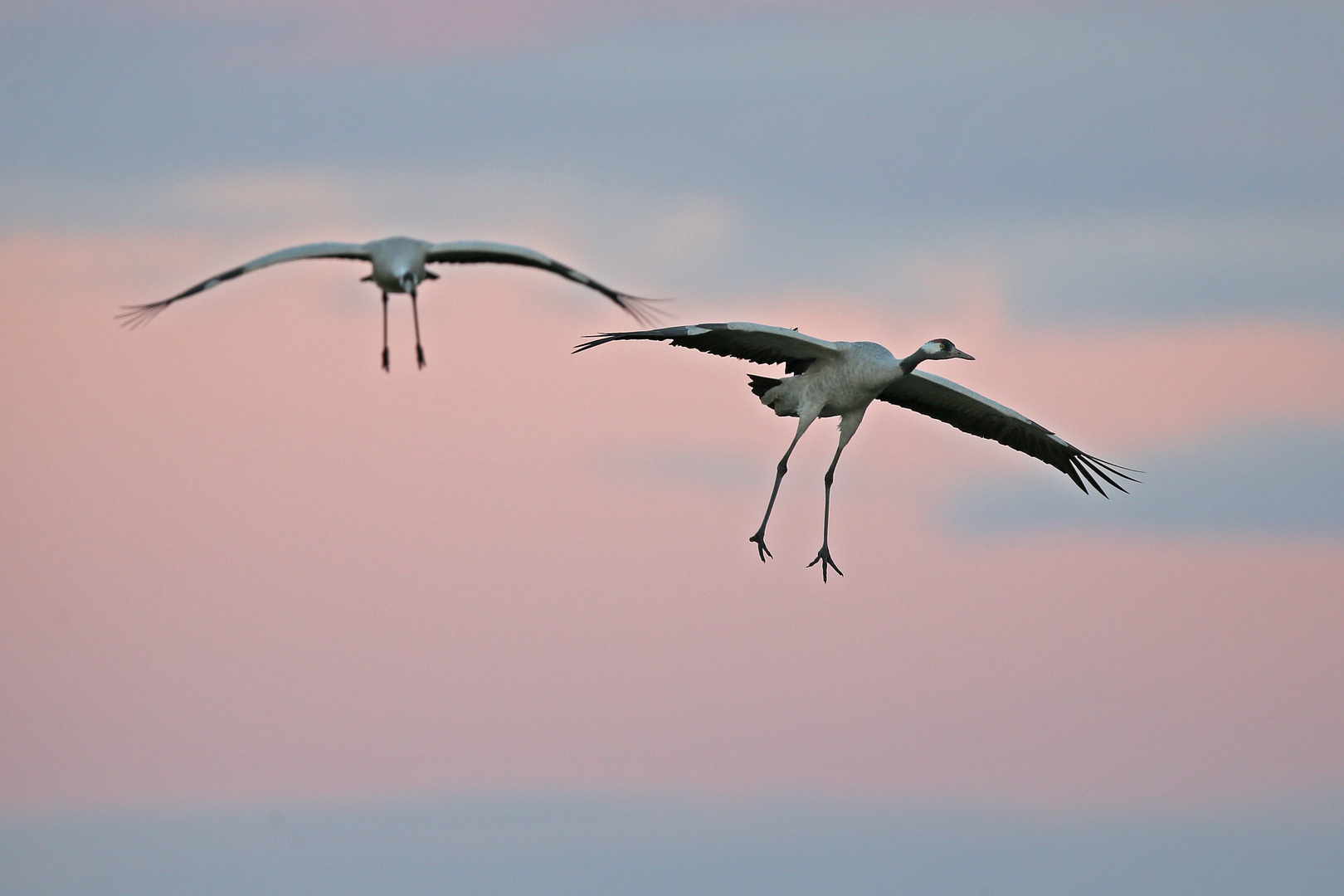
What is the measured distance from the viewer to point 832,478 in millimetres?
39094

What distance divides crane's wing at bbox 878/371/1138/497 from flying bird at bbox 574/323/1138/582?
0.05ft

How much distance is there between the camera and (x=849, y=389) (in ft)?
119

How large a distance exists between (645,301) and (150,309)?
7121 millimetres

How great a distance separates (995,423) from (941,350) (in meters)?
4.30

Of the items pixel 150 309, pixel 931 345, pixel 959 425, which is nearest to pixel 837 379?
pixel 931 345

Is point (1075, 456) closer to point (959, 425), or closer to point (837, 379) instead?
point (959, 425)

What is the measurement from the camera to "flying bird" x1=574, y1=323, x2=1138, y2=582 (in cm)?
3550

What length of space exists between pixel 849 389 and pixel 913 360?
129cm

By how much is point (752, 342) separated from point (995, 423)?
5762 mm

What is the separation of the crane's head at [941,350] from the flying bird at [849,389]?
1 cm

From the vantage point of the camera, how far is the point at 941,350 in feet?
116

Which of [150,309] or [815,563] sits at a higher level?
[150,309]

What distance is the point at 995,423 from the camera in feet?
129

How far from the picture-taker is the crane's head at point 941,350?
35.4m
